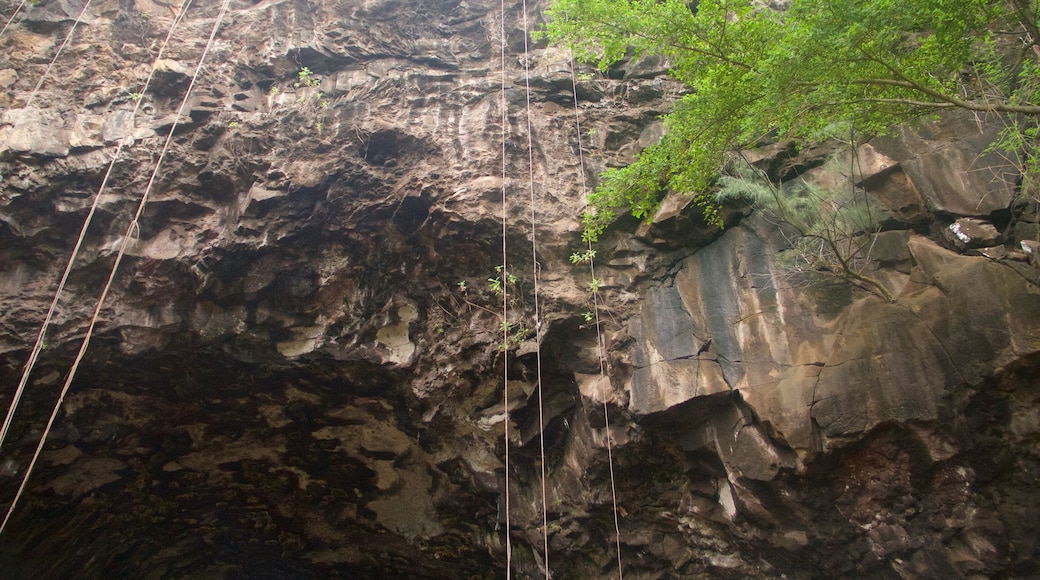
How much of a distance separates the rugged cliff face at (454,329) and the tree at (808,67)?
2.20 feet

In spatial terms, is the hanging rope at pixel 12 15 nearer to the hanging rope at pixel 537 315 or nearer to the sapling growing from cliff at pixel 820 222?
the hanging rope at pixel 537 315

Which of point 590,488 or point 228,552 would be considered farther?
point 228,552

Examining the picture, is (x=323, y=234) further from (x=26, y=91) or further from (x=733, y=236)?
(x=733, y=236)

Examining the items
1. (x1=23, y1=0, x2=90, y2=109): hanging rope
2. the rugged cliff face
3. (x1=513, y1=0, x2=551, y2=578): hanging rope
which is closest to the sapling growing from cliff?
the rugged cliff face

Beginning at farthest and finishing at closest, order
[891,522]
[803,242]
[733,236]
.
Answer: [733,236], [803,242], [891,522]

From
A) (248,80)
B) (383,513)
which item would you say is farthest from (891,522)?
(248,80)

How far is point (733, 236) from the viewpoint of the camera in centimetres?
656

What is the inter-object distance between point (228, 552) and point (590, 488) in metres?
7.17

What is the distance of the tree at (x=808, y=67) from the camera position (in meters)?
4.41

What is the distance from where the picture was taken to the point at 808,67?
184 inches

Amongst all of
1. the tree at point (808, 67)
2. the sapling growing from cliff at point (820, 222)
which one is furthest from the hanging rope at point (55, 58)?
the sapling growing from cliff at point (820, 222)

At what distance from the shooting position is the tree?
441 cm

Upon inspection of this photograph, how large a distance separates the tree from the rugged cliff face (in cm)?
67

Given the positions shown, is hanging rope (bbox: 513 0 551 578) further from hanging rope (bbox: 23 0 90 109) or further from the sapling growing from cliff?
hanging rope (bbox: 23 0 90 109)
